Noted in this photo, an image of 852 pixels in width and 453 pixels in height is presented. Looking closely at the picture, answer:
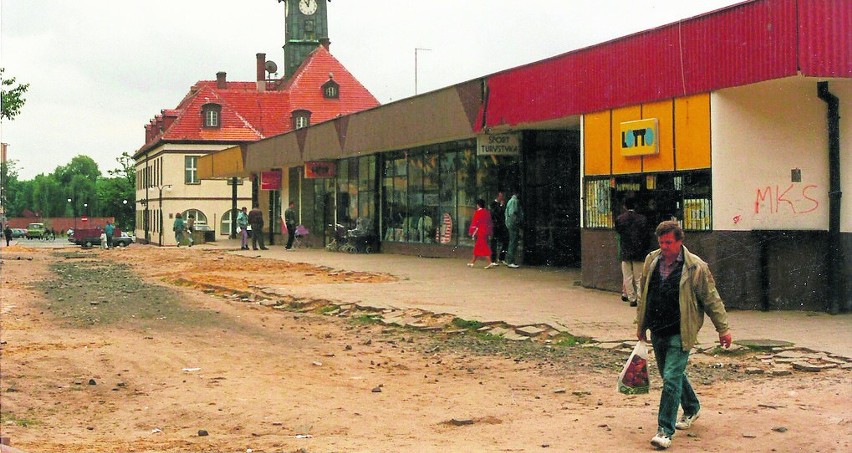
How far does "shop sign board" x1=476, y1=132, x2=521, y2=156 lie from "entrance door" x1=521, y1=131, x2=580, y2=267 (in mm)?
243

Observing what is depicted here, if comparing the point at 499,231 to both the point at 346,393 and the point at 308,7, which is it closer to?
the point at 346,393

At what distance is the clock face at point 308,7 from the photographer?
84875 millimetres

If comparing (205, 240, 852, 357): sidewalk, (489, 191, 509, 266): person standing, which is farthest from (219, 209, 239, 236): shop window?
(489, 191, 509, 266): person standing

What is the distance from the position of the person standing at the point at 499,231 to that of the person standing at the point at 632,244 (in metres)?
8.34

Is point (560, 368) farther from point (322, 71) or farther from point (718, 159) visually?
point (322, 71)

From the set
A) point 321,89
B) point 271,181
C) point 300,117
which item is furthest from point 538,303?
point 321,89

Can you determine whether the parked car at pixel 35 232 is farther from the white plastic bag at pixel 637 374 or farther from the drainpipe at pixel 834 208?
the white plastic bag at pixel 637 374

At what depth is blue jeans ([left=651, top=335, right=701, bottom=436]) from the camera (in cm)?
746

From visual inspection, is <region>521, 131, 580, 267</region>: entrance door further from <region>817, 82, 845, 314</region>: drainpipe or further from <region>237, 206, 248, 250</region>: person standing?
<region>237, 206, 248, 250</region>: person standing

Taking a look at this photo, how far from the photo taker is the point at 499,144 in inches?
968

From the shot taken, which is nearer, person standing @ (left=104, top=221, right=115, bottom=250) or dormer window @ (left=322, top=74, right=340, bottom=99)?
person standing @ (left=104, top=221, right=115, bottom=250)

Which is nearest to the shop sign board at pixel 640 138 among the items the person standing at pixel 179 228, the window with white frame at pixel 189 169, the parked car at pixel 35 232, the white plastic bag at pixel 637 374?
the white plastic bag at pixel 637 374

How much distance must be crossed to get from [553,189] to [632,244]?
29.4ft

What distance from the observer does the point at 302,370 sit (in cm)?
1127
